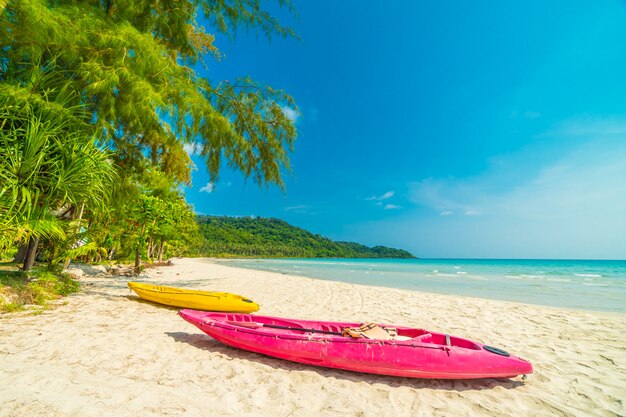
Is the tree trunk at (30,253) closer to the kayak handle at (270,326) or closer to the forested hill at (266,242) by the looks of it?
the kayak handle at (270,326)

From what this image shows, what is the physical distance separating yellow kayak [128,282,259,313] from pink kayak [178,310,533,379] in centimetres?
203

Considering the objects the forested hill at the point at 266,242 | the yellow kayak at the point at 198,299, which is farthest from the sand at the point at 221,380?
the forested hill at the point at 266,242

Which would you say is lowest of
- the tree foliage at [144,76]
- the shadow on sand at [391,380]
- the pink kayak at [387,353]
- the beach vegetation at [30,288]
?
the shadow on sand at [391,380]

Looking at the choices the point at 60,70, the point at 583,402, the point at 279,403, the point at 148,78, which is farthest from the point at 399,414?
the point at 60,70

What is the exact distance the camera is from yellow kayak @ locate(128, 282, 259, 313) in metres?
6.09

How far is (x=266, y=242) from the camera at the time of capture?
10294 centimetres

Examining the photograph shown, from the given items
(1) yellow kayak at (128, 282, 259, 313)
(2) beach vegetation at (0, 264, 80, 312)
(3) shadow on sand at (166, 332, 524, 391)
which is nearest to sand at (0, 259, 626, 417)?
(3) shadow on sand at (166, 332, 524, 391)

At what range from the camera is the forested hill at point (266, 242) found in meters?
88.6

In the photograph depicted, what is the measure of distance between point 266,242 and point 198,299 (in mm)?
98028

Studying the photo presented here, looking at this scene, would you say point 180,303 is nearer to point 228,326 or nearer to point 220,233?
point 228,326

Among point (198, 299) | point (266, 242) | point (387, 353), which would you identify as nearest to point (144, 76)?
point (198, 299)

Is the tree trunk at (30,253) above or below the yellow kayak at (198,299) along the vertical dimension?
above

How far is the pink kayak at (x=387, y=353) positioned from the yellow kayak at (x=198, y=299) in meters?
2.03

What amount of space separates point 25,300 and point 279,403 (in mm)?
6084
